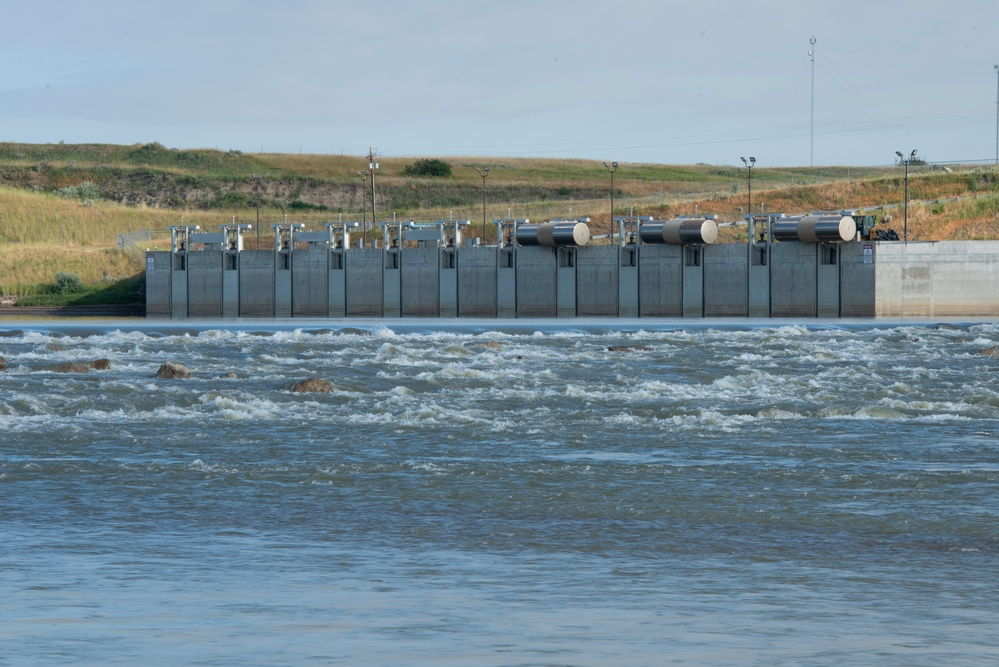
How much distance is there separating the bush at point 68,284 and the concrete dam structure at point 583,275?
7.36 meters

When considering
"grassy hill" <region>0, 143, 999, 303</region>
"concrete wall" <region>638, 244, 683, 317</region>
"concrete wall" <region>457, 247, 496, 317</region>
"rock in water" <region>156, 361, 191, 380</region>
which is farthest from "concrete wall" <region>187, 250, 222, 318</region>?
"rock in water" <region>156, 361, 191, 380</region>

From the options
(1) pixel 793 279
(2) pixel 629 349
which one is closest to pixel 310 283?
(1) pixel 793 279

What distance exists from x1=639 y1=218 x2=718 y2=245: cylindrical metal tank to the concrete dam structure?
10 centimetres

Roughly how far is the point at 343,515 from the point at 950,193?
88.2 meters

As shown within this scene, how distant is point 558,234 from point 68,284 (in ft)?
113

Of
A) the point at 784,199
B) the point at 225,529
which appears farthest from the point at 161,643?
the point at 784,199

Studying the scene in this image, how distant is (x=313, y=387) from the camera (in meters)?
26.3

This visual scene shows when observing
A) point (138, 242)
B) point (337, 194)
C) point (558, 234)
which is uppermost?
point (337, 194)

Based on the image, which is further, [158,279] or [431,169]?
[431,169]

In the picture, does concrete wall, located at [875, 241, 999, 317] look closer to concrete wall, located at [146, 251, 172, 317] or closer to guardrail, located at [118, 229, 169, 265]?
concrete wall, located at [146, 251, 172, 317]

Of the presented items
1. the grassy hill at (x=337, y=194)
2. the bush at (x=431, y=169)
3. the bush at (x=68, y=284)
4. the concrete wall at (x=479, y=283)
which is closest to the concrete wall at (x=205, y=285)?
the grassy hill at (x=337, y=194)

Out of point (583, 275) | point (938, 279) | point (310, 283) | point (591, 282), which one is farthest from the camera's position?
point (310, 283)

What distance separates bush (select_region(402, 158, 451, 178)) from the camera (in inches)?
5699

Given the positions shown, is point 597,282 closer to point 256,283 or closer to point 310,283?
point 310,283
